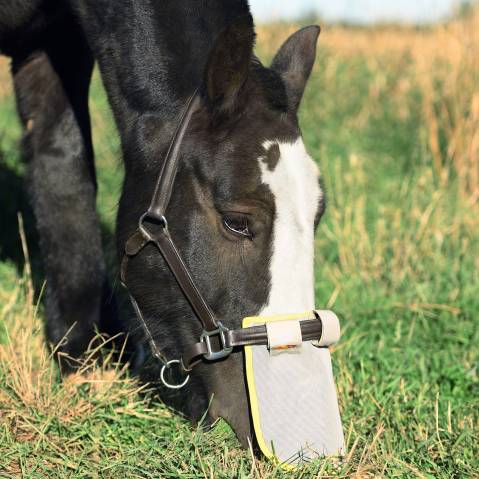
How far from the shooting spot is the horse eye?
251 centimetres

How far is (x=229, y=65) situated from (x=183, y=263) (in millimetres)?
641

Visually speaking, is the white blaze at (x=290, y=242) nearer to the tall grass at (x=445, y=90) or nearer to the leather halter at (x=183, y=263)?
the leather halter at (x=183, y=263)

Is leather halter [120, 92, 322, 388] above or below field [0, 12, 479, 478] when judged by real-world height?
above

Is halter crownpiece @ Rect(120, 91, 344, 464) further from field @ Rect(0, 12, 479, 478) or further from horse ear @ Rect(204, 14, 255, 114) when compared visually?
horse ear @ Rect(204, 14, 255, 114)

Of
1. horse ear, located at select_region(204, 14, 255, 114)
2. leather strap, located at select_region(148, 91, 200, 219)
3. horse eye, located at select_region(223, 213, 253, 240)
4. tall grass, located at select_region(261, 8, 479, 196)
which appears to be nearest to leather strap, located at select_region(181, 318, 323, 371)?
horse eye, located at select_region(223, 213, 253, 240)

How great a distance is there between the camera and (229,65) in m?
2.49

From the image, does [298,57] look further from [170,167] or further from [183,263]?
[183,263]

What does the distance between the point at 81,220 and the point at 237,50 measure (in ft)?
5.45

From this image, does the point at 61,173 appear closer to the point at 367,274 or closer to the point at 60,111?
the point at 60,111

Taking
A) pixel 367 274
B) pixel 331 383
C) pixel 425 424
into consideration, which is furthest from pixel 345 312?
pixel 331 383

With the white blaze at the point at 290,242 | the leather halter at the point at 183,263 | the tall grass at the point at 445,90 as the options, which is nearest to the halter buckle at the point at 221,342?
the leather halter at the point at 183,263

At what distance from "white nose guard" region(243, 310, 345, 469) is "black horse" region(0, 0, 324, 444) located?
2.8 inches

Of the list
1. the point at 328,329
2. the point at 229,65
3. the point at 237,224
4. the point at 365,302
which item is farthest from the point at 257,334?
the point at 365,302

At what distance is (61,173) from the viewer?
12.7 feet
